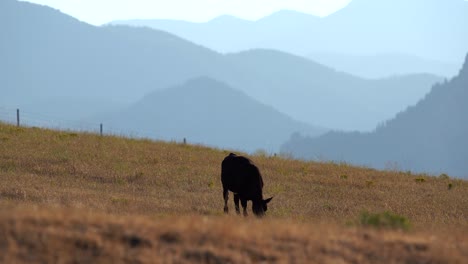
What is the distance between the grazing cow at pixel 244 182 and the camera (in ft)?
72.4

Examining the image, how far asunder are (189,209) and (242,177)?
120 inches

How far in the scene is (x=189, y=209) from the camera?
24.8 metres

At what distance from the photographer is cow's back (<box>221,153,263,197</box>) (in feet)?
73.0

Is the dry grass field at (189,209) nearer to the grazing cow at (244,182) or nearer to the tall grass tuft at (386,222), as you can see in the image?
the tall grass tuft at (386,222)

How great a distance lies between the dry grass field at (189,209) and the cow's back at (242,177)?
1319 millimetres

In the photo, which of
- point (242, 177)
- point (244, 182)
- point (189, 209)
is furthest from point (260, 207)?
point (189, 209)

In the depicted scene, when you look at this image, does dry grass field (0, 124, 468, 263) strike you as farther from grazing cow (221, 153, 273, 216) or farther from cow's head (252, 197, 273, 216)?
cow's head (252, 197, 273, 216)

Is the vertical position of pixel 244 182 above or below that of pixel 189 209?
above

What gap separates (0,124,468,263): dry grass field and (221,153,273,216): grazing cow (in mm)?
1280

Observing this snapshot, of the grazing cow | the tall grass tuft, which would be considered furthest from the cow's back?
the tall grass tuft

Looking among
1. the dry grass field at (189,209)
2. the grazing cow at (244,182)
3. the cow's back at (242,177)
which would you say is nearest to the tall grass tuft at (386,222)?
the dry grass field at (189,209)

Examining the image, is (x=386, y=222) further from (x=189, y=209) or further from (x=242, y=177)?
(x=189, y=209)

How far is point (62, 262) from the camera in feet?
34.8

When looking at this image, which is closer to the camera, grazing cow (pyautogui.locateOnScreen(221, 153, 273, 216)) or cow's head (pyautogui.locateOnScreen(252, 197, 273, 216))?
cow's head (pyautogui.locateOnScreen(252, 197, 273, 216))
